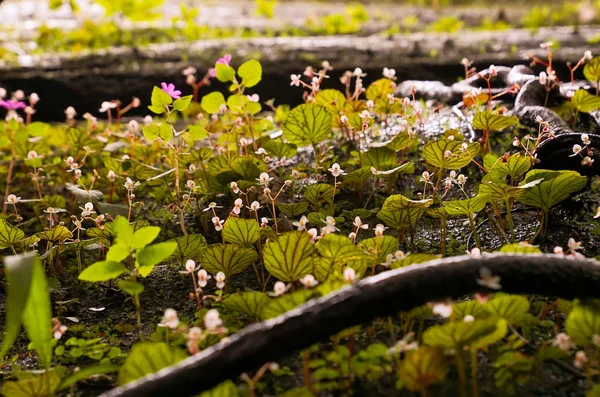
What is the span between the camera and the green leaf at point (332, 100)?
2102 millimetres

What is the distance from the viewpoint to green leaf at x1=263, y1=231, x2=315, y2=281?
1.23m

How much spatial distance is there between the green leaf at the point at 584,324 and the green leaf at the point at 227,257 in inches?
27.2

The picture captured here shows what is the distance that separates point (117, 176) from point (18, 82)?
194 centimetres

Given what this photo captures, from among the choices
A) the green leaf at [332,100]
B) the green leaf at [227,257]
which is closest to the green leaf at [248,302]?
the green leaf at [227,257]

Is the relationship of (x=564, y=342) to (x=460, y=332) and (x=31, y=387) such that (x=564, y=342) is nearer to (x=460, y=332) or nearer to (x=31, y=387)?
(x=460, y=332)

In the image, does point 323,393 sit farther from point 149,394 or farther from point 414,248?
point 414,248

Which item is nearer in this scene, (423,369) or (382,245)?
(423,369)

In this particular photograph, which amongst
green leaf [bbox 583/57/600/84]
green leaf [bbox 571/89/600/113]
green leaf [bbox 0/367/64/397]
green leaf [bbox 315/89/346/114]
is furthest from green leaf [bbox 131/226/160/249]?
green leaf [bbox 583/57/600/84]

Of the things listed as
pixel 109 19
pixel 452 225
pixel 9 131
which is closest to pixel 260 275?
pixel 452 225

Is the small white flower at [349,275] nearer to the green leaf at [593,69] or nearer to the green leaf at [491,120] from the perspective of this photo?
the green leaf at [491,120]

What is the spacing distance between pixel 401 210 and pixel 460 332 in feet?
1.91

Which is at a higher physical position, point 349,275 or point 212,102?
point 212,102

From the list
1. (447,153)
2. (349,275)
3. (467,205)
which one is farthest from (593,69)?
(349,275)

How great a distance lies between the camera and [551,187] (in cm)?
142
